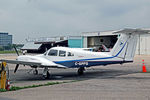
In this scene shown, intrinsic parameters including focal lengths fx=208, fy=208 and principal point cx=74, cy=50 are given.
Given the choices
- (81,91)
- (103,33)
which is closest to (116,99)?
(81,91)

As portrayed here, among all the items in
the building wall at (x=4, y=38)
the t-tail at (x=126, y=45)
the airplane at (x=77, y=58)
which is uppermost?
the building wall at (x=4, y=38)

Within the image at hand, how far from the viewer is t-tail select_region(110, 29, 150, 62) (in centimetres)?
1576

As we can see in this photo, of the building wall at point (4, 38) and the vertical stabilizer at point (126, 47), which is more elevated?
the building wall at point (4, 38)

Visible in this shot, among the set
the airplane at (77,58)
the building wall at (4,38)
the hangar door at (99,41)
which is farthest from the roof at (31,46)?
the building wall at (4,38)

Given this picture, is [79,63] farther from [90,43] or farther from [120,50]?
[90,43]

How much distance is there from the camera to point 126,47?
629 inches

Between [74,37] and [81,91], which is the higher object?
[74,37]

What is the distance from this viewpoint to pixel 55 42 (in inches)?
2869

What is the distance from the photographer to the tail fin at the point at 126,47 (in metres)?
15.7

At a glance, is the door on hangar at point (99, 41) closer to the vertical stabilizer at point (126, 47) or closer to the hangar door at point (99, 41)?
the hangar door at point (99, 41)

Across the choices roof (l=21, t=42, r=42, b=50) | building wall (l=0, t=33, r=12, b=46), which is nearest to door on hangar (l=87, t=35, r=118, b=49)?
roof (l=21, t=42, r=42, b=50)

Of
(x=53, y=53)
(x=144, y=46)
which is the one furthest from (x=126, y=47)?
(x=144, y=46)

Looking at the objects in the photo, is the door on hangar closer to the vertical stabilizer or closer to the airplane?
the vertical stabilizer

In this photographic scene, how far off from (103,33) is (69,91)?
50.0 metres
